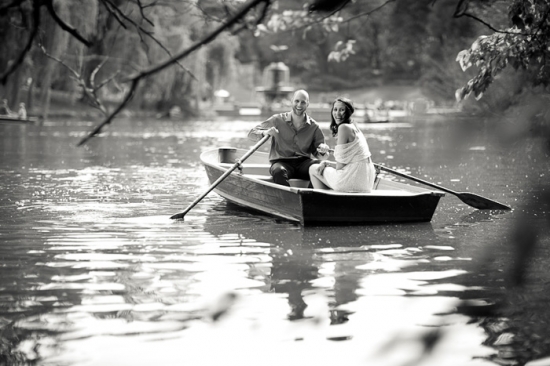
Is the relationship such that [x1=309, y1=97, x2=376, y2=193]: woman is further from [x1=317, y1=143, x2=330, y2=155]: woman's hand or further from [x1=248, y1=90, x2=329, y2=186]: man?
[x1=248, y1=90, x2=329, y2=186]: man

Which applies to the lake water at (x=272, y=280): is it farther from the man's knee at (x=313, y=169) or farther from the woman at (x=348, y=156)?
the man's knee at (x=313, y=169)

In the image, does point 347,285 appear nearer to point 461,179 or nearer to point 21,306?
point 21,306

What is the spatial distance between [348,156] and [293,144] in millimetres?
1099

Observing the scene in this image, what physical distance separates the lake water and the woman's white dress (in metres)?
0.43

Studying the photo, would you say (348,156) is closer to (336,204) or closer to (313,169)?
(336,204)

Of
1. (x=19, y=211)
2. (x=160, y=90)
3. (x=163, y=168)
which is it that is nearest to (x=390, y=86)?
(x=160, y=90)

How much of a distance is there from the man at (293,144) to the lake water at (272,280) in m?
0.60

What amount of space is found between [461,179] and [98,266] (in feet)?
Answer: 29.1

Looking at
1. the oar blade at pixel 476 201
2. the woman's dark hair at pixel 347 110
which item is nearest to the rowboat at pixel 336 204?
the woman's dark hair at pixel 347 110

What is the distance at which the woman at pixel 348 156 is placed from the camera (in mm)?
8906

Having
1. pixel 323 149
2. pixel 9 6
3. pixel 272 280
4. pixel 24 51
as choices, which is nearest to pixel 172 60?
pixel 9 6

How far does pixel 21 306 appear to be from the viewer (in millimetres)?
5398

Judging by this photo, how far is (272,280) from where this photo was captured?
6.33m

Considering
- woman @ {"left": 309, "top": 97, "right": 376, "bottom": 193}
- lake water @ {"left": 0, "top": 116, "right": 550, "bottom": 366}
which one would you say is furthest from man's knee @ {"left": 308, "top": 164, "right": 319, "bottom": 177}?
lake water @ {"left": 0, "top": 116, "right": 550, "bottom": 366}
